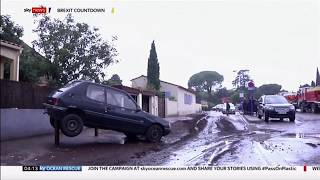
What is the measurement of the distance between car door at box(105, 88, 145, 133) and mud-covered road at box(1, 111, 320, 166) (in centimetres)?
24

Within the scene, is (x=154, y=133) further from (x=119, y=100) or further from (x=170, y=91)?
(x=170, y=91)

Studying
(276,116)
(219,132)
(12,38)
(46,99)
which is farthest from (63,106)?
(276,116)

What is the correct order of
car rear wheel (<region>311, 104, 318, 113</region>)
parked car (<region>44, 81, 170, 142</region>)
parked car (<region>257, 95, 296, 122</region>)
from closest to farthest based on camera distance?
parked car (<region>44, 81, 170, 142</region>) → parked car (<region>257, 95, 296, 122</region>) → car rear wheel (<region>311, 104, 318, 113</region>)

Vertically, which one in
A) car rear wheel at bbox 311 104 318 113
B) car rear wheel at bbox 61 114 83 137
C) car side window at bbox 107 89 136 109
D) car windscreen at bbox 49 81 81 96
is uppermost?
car windscreen at bbox 49 81 81 96

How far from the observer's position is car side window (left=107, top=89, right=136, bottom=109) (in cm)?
812

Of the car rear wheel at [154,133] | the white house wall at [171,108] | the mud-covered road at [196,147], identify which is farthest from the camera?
the white house wall at [171,108]

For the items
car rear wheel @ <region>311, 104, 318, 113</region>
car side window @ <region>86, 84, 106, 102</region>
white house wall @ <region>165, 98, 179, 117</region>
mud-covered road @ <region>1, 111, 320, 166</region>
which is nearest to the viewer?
mud-covered road @ <region>1, 111, 320, 166</region>

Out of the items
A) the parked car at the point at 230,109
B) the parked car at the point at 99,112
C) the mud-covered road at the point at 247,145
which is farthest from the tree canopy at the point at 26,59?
the parked car at the point at 230,109

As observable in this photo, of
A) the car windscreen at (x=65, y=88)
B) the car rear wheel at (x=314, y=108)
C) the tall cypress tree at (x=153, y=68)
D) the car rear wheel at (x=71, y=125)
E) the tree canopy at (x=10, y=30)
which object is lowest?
the car rear wheel at (x=71, y=125)

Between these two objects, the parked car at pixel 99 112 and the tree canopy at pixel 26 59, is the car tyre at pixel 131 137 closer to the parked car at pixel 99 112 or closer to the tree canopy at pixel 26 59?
the parked car at pixel 99 112

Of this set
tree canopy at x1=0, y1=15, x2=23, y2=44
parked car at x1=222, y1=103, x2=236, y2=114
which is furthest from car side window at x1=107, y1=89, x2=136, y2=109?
tree canopy at x1=0, y1=15, x2=23, y2=44

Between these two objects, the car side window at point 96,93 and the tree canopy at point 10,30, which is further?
the car side window at point 96,93

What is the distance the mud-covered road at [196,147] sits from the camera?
634 centimetres

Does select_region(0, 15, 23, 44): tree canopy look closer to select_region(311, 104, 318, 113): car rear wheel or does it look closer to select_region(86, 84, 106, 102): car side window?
select_region(86, 84, 106, 102): car side window
